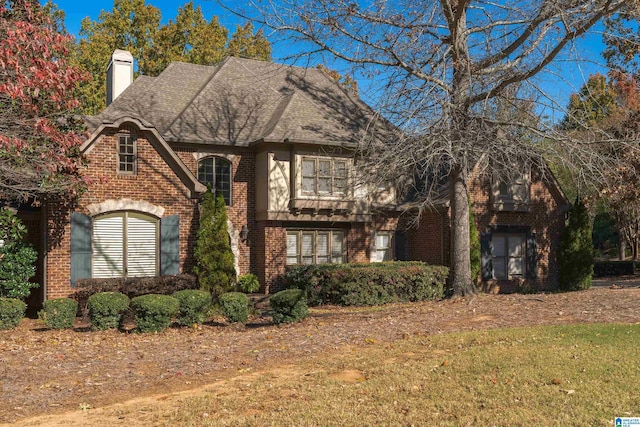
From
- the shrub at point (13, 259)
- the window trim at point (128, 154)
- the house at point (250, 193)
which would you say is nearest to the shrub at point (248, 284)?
the house at point (250, 193)

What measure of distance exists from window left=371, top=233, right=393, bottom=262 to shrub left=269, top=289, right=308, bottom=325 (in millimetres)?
10136

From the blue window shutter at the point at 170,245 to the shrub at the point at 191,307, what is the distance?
4.08 m

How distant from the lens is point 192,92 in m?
24.1

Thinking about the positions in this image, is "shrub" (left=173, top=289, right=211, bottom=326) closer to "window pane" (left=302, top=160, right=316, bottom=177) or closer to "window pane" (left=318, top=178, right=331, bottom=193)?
"window pane" (left=302, top=160, right=316, bottom=177)

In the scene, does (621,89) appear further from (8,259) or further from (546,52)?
(8,259)

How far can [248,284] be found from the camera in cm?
2122

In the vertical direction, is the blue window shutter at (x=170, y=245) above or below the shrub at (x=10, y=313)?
above

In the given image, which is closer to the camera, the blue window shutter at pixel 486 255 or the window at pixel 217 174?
the window at pixel 217 174

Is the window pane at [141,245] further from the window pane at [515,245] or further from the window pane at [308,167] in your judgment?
the window pane at [515,245]

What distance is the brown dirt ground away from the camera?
8508mm

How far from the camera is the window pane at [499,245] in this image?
25.0m

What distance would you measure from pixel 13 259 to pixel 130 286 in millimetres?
3038

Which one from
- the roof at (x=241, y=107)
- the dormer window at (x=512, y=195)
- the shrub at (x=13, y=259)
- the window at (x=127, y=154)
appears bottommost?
the shrub at (x=13, y=259)

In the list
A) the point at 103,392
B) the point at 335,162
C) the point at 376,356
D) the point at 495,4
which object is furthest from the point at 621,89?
the point at 103,392
